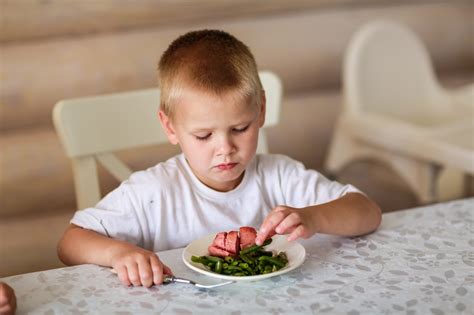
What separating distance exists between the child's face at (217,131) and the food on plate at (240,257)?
159 mm

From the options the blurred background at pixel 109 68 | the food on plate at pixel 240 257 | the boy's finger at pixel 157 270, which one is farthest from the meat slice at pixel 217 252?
the blurred background at pixel 109 68

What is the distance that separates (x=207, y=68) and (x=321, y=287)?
464mm

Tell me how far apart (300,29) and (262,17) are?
0.17 metres

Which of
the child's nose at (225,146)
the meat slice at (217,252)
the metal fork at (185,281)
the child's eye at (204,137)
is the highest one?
the child's eye at (204,137)

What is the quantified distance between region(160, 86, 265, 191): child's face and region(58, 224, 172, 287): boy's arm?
0.72 ft

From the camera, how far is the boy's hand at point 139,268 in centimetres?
123

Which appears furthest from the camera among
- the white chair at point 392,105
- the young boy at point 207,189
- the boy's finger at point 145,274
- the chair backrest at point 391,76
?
the chair backrest at point 391,76

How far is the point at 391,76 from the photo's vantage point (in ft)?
9.95

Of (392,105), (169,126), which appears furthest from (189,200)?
(392,105)

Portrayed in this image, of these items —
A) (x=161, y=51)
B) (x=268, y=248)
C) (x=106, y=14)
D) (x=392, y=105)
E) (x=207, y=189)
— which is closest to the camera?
(x=268, y=248)

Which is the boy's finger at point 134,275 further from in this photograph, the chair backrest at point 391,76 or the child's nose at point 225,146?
the chair backrest at point 391,76

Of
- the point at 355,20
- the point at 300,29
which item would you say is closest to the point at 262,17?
the point at 300,29

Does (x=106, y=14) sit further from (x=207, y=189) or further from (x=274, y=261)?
(x=274, y=261)

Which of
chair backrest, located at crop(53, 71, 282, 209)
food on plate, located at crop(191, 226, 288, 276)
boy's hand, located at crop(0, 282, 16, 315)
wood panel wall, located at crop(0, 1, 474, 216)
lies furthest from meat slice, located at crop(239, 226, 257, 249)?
wood panel wall, located at crop(0, 1, 474, 216)
